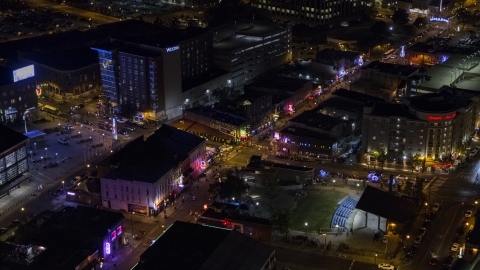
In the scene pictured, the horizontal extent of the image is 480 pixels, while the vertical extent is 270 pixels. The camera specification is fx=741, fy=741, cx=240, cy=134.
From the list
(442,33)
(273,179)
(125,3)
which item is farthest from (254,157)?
(125,3)

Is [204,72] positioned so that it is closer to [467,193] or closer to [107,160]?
[107,160]

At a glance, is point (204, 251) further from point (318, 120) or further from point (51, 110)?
point (51, 110)

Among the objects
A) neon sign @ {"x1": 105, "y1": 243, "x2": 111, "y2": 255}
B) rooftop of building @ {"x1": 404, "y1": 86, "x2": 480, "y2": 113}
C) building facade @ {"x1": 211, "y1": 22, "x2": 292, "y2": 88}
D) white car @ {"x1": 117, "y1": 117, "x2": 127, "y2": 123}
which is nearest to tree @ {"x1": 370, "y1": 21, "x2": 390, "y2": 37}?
building facade @ {"x1": 211, "y1": 22, "x2": 292, "y2": 88}

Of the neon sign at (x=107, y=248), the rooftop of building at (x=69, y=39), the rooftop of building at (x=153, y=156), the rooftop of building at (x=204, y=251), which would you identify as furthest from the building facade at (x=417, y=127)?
the rooftop of building at (x=69, y=39)

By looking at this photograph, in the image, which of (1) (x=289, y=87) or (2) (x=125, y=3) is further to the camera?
(2) (x=125, y=3)

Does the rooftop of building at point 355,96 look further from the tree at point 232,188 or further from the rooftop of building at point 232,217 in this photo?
the rooftop of building at point 232,217

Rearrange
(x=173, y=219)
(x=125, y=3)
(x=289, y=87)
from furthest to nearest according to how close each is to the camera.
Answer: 1. (x=125, y=3)
2. (x=289, y=87)
3. (x=173, y=219)

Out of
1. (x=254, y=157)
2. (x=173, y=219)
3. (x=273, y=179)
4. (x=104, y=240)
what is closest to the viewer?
(x=104, y=240)
